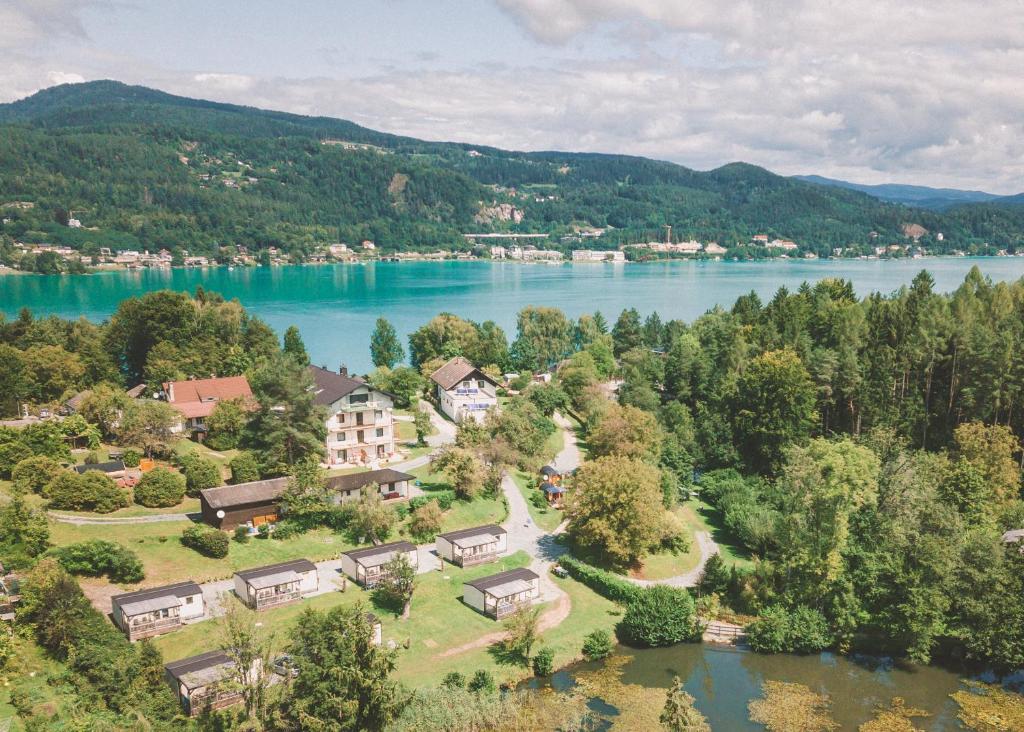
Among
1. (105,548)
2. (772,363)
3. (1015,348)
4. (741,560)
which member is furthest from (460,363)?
(1015,348)

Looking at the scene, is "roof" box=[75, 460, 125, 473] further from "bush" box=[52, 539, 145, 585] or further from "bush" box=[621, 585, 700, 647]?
"bush" box=[621, 585, 700, 647]

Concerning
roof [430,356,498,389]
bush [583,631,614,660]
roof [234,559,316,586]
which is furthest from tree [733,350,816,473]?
roof [234,559,316,586]

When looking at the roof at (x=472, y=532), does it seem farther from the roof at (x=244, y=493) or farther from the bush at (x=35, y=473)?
the bush at (x=35, y=473)

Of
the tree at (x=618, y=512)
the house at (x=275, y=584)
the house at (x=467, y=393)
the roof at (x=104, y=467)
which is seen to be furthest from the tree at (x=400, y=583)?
the house at (x=467, y=393)

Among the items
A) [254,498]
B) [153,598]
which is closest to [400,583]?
[153,598]

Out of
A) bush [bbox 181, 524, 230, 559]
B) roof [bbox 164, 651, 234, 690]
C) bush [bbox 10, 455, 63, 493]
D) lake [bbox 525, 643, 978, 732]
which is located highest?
bush [bbox 10, 455, 63, 493]

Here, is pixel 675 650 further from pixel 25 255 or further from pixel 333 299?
pixel 25 255
